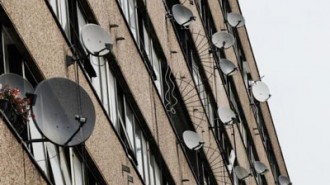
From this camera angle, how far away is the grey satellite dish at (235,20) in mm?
57094

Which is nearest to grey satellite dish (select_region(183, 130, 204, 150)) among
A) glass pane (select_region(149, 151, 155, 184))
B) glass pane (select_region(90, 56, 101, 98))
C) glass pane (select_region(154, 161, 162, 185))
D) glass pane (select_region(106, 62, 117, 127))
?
glass pane (select_region(154, 161, 162, 185))

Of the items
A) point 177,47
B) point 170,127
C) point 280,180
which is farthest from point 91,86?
point 280,180

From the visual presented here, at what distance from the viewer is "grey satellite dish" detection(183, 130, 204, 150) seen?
43438mm

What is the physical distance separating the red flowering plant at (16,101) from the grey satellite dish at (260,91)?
3771cm

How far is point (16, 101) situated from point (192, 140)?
1983cm

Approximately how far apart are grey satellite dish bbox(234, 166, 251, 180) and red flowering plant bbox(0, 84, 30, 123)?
2864 cm

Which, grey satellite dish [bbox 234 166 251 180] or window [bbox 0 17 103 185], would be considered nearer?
window [bbox 0 17 103 185]

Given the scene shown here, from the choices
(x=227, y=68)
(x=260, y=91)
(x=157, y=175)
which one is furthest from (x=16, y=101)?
(x=260, y=91)

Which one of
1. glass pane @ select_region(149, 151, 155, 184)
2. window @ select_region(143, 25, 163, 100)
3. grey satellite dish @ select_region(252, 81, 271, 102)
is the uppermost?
grey satellite dish @ select_region(252, 81, 271, 102)

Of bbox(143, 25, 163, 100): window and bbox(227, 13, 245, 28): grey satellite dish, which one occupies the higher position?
bbox(227, 13, 245, 28): grey satellite dish

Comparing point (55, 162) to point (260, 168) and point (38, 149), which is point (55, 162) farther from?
point (260, 168)

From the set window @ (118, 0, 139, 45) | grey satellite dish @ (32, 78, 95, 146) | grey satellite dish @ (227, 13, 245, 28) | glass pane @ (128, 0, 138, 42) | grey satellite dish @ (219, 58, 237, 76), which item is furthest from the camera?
grey satellite dish @ (227, 13, 245, 28)

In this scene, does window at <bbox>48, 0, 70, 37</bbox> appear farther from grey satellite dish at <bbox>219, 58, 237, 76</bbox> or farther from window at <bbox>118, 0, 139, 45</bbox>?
grey satellite dish at <bbox>219, 58, 237, 76</bbox>

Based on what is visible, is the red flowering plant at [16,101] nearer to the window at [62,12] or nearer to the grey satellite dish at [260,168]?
the window at [62,12]
